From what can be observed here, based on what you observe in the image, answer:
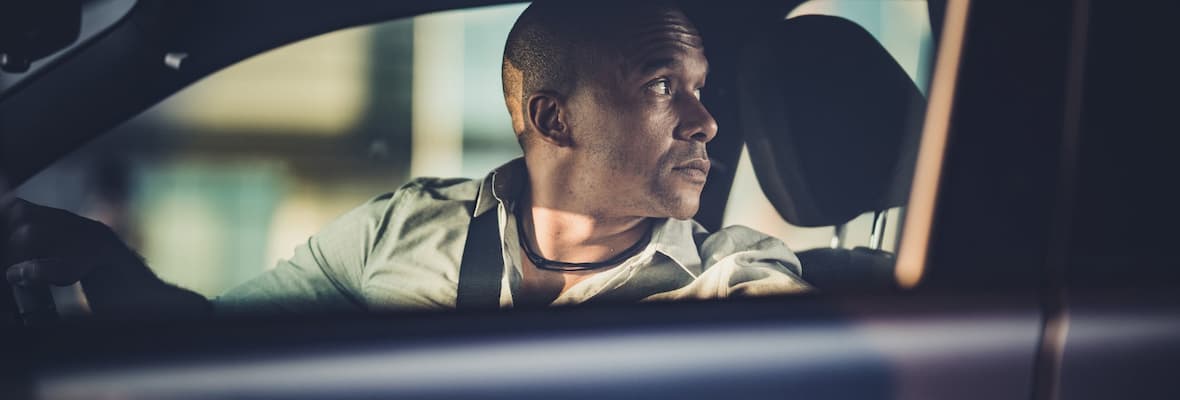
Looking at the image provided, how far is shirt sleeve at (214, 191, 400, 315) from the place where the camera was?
1265 mm

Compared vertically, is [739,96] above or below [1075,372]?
above

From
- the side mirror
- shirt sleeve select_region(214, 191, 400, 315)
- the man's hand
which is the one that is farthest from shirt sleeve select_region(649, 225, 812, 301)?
the side mirror

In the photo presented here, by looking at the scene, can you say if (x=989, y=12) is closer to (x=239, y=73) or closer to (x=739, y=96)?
(x=739, y=96)

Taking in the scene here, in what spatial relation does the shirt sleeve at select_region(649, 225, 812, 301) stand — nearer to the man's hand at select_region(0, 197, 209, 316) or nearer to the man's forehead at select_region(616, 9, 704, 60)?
the man's forehead at select_region(616, 9, 704, 60)

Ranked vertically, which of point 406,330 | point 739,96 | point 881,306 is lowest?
point 406,330

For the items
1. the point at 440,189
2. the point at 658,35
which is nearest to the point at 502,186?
the point at 440,189

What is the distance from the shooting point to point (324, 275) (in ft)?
4.30

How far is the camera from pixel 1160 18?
159 centimetres

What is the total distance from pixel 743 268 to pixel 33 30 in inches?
43.1

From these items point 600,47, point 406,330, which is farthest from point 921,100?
point 406,330

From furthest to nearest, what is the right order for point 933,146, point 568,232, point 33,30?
point 933,146
point 568,232
point 33,30

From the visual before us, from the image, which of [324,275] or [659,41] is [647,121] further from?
[324,275]

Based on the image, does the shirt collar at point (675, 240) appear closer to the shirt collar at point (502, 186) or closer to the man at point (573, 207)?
the man at point (573, 207)

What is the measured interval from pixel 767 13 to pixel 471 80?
517 mm
